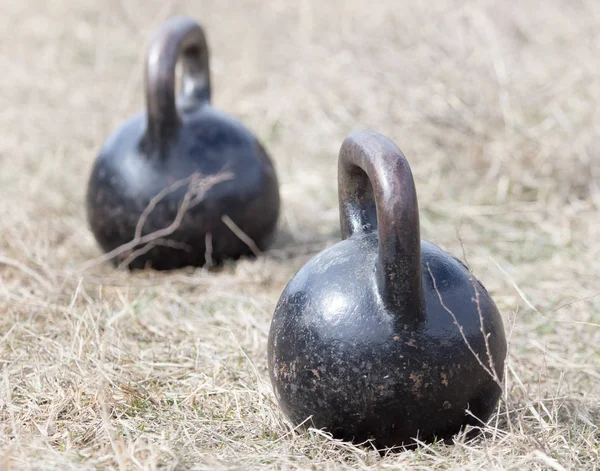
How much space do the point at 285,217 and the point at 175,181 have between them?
156 centimetres

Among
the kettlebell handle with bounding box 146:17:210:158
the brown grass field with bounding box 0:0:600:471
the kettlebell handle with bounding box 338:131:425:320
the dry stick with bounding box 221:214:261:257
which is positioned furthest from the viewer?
the dry stick with bounding box 221:214:261:257

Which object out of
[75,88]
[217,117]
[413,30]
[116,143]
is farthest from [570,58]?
[75,88]

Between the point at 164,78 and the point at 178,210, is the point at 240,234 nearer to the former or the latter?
the point at 178,210

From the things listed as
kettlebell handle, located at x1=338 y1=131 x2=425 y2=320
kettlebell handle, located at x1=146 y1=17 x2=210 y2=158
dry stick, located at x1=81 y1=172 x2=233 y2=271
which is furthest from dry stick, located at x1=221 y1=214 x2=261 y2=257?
kettlebell handle, located at x1=338 y1=131 x2=425 y2=320

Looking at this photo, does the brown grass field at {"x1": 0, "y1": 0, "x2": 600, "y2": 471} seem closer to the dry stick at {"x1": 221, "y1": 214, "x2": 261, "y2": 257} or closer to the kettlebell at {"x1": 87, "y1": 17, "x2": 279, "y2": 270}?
the dry stick at {"x1": 221, "y1": 214, "x2": 261, "y2": 257}

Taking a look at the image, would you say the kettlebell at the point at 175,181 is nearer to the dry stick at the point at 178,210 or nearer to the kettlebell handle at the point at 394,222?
the dry stick at the point at 178,210

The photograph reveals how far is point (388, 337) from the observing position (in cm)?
265

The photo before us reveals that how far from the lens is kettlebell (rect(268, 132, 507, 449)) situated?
8.57 feet

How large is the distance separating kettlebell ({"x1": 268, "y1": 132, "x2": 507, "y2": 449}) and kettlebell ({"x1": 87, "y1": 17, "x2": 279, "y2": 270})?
1.96 m

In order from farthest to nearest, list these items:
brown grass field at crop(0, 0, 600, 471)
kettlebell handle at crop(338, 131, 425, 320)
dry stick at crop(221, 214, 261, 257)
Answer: dry stick at crop(221, 214, 261, 257)
brown grass field at crop(0, 0, 600, 471)
kettlebell handle at crop(338, 131, 425, 320)

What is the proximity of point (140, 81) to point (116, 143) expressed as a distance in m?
4.74

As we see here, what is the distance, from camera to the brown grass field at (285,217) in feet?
9.51

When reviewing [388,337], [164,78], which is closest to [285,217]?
[164,78]

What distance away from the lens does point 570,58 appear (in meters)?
7.17
